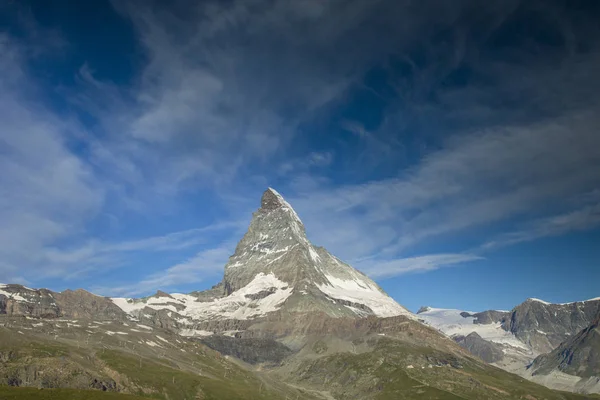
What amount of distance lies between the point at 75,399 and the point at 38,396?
13171 mm

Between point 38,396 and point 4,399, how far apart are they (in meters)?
11.8

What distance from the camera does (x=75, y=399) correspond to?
19988cm

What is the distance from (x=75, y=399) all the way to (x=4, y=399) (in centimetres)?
2321

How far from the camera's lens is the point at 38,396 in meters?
199

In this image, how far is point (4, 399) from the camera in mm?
190000
